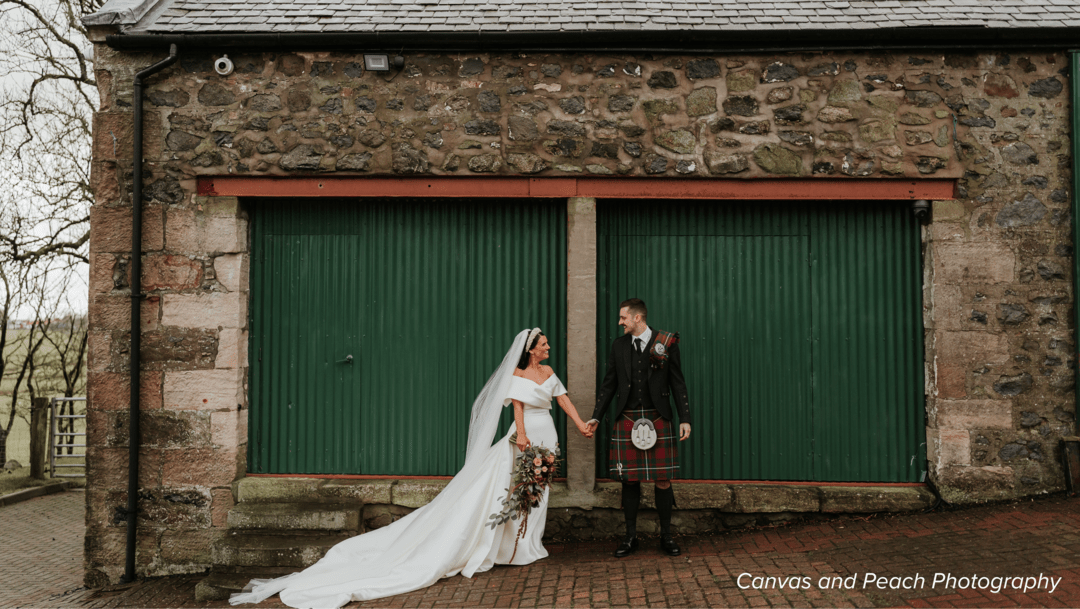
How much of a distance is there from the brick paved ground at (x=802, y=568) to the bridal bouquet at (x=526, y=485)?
1.22 ft

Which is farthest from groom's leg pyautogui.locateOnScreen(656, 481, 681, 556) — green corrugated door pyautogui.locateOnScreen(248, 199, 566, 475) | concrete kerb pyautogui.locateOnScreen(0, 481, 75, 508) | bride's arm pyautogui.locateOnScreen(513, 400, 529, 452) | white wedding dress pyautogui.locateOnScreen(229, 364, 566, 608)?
concrete kerb pyautogui.locateOnScreen(0, 481, 75, 508)

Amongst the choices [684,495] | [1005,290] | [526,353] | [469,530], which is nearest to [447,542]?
[469,530]

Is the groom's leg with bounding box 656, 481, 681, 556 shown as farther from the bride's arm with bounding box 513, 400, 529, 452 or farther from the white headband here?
the white headband

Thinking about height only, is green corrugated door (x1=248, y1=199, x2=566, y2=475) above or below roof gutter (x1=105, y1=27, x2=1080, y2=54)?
below

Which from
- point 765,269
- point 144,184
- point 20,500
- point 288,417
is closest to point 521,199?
point 765,269

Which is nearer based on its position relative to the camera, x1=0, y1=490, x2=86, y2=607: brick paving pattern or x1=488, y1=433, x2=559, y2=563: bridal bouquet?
x1=488, y1=433, x2=559, y2=563: bridal bouquet

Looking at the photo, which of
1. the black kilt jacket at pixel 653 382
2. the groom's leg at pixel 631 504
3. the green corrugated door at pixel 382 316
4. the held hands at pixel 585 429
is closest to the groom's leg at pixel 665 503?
the groom's leg at pixel 631 504

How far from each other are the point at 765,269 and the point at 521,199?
7.26 feet

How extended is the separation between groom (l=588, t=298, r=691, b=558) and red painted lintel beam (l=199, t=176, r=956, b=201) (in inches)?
47.8

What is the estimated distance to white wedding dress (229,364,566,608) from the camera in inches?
177

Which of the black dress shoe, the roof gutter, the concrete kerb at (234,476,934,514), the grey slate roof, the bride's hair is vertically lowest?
the black dress shoe

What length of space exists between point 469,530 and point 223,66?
4.33 meters

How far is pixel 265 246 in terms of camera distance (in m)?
5.73

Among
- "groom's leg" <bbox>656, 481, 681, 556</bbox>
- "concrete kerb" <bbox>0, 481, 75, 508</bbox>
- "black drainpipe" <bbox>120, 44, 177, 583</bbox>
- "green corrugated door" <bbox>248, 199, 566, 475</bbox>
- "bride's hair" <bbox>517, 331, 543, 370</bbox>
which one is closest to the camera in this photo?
Result: "groom's leg" <bbox>656, 481, 681, 556</bbox>
